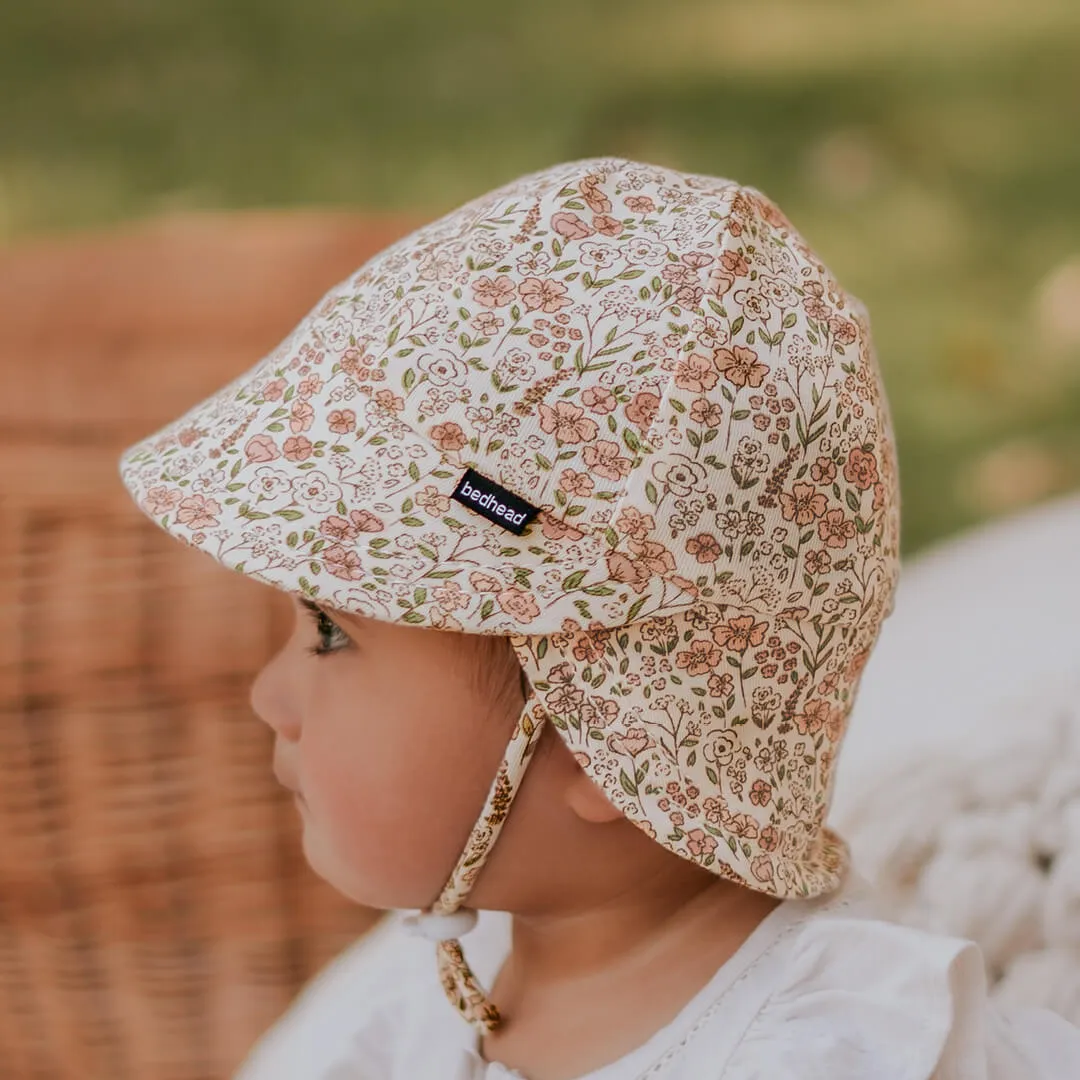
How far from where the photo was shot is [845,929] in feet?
2.45

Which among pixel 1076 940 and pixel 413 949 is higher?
pixel 1076 940

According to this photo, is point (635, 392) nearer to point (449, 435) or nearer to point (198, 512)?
point (449, 435)

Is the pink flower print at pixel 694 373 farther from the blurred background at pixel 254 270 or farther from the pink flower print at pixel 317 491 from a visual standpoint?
the blurred background at pixel 254 270

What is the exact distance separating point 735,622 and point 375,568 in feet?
0.57

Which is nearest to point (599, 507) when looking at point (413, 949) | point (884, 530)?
point (884, 530)

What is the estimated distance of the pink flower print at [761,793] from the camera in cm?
71

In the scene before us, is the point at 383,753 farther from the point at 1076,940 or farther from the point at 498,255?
the point at 1076,940

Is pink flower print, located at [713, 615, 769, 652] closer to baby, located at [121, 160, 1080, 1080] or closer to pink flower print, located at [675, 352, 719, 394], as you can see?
baby, located at [121, 160, 1080, 1080]

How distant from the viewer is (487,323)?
670 mm

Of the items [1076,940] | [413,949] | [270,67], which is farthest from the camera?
[270,67]

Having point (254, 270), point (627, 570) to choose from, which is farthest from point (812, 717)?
point (254, 270)

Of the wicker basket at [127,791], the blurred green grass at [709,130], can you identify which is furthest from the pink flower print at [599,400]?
the blurred green grass at [709,130]

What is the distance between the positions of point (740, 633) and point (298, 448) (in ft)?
0.76

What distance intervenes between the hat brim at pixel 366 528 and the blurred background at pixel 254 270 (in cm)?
47
